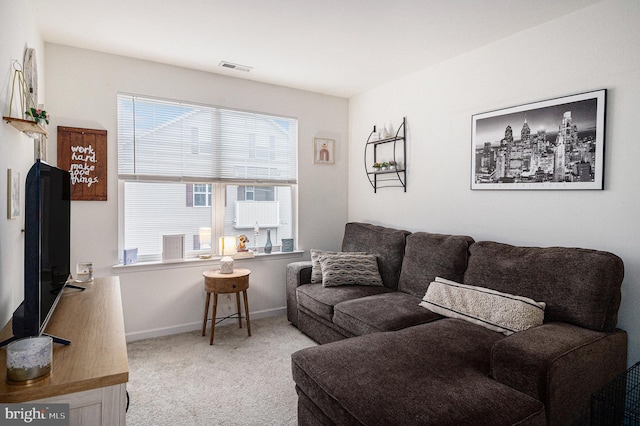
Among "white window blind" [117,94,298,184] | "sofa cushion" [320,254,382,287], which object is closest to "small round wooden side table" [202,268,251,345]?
"sofa cushion" [320,254,382,287]

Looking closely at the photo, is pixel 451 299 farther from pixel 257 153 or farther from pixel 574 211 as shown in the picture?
pixel 257 153

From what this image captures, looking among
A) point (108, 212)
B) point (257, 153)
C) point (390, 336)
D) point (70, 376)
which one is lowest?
point (390, 336)

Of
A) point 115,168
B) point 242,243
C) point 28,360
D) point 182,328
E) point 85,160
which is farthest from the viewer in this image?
point 242,243

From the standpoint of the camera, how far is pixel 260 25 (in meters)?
2.64

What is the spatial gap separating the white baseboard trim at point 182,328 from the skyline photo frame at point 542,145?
8.29ft

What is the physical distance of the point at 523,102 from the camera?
2.73 metres

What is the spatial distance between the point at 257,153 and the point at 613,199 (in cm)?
316

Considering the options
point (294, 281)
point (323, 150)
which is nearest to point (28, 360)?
point (294, 281)

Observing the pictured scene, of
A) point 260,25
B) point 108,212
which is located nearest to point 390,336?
point 260,25

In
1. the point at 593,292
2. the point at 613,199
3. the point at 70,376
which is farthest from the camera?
the point at 613,199

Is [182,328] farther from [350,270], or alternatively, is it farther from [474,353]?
[474,353]

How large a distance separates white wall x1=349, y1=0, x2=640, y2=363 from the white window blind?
118cm

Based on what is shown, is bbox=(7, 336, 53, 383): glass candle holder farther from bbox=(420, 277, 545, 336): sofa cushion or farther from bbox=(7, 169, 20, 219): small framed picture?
bbox=(420, 277, 545, 336): sofa cushion

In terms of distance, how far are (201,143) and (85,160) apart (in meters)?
1.03
